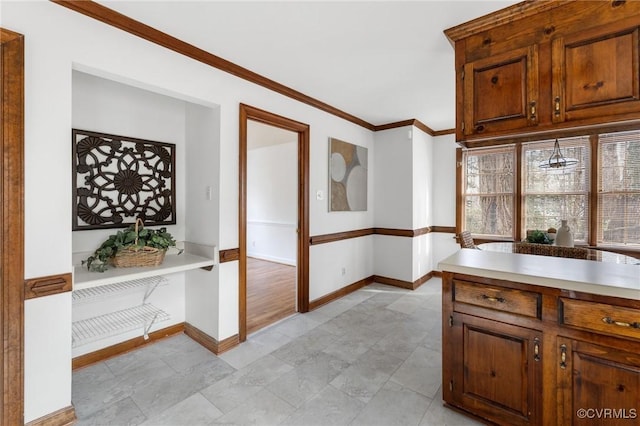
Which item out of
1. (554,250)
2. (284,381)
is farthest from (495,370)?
(554,250)

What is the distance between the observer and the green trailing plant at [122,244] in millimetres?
2193

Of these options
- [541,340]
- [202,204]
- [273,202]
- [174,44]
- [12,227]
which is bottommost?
[541,340]

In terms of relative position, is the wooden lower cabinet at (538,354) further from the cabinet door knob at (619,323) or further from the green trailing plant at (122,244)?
the green trailing plant at (122,244)

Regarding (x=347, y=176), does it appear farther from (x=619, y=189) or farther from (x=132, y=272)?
(x=619, y=189)

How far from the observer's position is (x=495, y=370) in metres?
1.63

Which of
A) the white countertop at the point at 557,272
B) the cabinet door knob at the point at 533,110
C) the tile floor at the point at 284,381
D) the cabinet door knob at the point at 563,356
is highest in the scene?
the cabinet door knob at the point at 533,110

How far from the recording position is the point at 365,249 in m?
4.61

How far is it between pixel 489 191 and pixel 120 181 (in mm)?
4821

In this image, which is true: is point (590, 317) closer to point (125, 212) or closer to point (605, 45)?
point (605, 45)

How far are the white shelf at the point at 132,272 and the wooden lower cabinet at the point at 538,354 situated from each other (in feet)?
6.45

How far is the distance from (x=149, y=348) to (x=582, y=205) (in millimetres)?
5336

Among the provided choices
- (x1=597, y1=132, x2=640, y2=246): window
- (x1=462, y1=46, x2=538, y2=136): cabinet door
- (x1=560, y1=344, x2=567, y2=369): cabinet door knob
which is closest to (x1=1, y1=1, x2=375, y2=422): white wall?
(x1=462, y1=46, x2=538, y2=136): cabinet door

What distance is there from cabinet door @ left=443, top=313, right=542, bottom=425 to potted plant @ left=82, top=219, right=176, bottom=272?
2.21 metres
